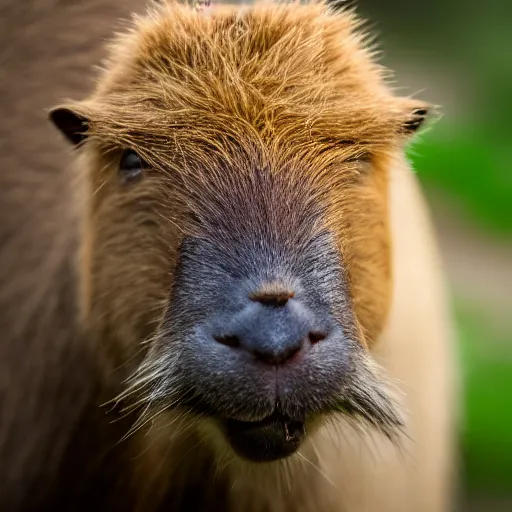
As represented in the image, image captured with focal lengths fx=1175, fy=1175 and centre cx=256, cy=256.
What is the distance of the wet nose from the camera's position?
2.40m

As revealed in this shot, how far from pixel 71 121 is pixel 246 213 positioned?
A: 2.05 ft

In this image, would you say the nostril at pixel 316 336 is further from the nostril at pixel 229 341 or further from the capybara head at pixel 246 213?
the nostril at pixel 229 341

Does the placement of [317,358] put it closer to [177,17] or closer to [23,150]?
[177,17]

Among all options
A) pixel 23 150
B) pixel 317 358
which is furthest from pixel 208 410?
pixel 23 150

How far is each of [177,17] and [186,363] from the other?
0.87 metres

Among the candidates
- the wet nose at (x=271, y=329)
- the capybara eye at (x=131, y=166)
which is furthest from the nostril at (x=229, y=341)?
the capybara eye at (x=131, y=166)

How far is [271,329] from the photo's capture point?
2398 millimetres

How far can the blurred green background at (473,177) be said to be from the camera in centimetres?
650

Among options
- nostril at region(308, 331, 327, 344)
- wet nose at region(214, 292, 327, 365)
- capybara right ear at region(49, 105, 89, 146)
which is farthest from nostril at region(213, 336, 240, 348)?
capybara right ear at region(49, 105, 89, 146)

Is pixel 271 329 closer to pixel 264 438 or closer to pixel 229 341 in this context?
pixel 229 341

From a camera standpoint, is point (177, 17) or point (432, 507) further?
point (432, 507)

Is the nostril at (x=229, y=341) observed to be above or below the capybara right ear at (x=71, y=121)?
below

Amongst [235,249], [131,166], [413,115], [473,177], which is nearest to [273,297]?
[235,249]

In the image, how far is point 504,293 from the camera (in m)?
7.76
